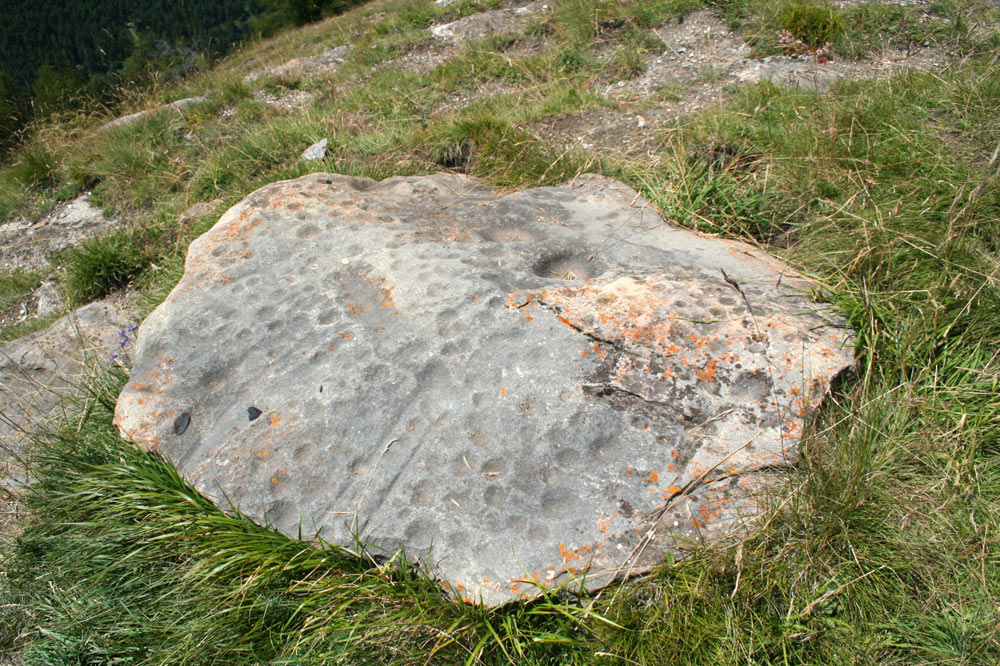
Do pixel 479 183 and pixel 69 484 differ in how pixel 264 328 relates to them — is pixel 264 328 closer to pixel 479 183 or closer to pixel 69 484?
pixel 69 484

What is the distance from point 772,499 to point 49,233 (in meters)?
6.40

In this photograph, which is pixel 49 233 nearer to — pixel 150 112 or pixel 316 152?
pixel 150 112

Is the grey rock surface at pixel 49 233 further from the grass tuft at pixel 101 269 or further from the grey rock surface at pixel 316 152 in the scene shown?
the grey rock surface at pixel 316 152

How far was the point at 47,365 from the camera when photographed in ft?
12.0

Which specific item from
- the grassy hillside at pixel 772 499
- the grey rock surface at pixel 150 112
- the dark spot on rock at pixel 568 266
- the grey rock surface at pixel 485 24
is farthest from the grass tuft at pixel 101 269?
the grey rock surface at pixel 485 24

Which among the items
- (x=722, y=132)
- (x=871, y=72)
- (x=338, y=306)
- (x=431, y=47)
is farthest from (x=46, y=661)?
(x=431, y=47)

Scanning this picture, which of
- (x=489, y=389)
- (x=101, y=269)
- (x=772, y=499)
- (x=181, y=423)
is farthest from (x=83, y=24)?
(x=772, y=499)

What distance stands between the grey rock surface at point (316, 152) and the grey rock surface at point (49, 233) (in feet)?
6.16

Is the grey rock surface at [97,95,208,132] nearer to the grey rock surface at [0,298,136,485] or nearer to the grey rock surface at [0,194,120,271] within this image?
the grey rock surface at [0,194,120,271]

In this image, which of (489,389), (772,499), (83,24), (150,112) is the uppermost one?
(489,389)

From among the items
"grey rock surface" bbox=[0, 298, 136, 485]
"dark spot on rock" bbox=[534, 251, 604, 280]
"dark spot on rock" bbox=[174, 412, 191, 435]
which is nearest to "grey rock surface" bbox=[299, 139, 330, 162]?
"grey rock surface" bbox=[0, 298, 136, 485]

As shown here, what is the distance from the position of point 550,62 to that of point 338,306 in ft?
13.8

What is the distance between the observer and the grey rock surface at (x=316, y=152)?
4.91 metres

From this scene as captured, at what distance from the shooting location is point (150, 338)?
111 inches
